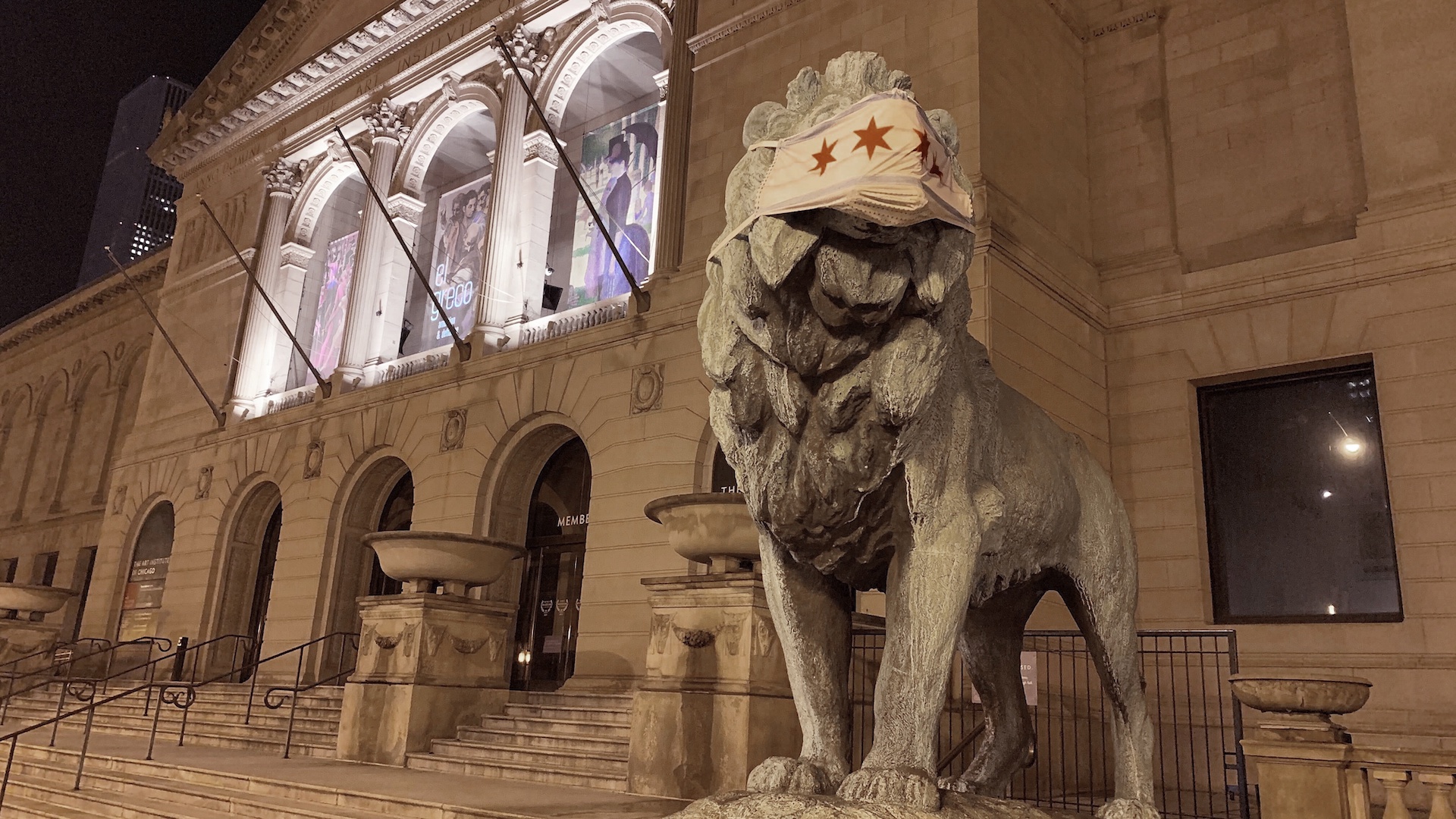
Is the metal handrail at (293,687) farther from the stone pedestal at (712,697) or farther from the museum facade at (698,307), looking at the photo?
the stone pedestal at (712,697)

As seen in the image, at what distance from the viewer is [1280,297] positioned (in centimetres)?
1220

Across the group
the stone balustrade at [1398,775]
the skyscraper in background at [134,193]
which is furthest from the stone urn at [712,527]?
the skyscraper in background at [134,193]

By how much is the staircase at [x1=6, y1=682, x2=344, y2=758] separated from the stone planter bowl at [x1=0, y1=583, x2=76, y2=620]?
1981 millimetres

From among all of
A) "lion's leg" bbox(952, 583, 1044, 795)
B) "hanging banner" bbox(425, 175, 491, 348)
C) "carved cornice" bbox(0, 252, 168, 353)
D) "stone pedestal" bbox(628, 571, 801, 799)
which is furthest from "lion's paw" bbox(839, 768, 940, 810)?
"carved cornice" bbox(0, 252, 168, 353)

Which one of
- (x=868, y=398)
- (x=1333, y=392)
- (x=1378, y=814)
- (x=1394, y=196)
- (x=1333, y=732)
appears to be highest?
(x=1394, y=196)

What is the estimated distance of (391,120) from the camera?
21578 mm

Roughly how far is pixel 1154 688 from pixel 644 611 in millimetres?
6166

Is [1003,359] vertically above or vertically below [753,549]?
above

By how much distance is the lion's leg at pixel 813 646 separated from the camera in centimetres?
251

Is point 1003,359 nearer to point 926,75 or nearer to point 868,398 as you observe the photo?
point 926,75

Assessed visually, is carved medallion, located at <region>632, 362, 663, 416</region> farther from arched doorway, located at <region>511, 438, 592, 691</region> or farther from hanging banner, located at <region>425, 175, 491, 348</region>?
hanging banner, located at <region>425, 175, 491, 348</region>

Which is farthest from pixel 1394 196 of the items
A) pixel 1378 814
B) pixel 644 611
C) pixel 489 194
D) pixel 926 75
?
pixel 489 194

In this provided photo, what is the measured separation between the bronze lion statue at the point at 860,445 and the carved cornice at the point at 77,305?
29.9 metres

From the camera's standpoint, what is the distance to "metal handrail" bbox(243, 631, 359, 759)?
436 inches
